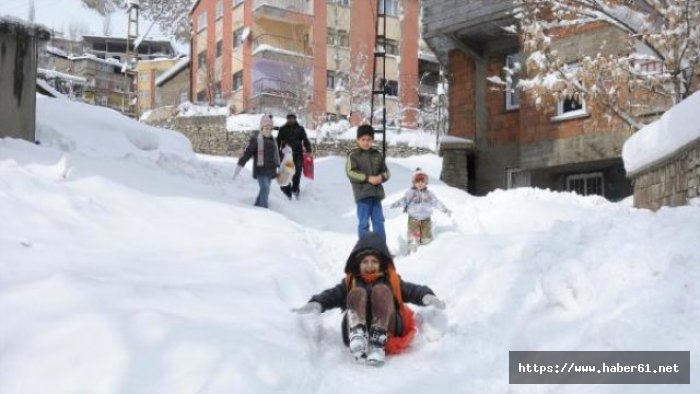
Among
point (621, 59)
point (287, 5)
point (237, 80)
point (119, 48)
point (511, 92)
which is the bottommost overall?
point (621, 59)

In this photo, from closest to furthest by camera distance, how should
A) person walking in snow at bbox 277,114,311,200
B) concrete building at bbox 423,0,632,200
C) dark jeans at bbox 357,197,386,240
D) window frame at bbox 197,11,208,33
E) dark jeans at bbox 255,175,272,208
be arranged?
dark jeans at bbox 357,197,386,240 < dark jeans at bbox 255,175,272,208 < person walking in snow at bbox 277,114,311,200 < concrete building at bbox 423,0,632,200 < window frame at bbox 197,11,208,33

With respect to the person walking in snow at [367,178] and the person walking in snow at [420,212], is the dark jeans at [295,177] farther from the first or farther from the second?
the person walking in snow at [367,178]

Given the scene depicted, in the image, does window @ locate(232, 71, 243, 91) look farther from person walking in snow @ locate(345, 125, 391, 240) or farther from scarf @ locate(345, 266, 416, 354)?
scarf @ locate(345, 266, 416, 354)

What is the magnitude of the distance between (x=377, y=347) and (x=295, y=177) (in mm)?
10132

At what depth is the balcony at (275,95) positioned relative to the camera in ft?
118

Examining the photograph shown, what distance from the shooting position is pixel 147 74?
6241cm

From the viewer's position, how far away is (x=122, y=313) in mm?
4309

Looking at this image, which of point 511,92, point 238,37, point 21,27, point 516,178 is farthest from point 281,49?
point 21,27

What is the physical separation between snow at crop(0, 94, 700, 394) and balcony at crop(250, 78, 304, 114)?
87.3 ft

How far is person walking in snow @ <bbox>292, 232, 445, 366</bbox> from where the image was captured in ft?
14.8

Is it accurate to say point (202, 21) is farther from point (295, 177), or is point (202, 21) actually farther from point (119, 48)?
point (119, 48)

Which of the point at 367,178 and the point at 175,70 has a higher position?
the point at 175,70

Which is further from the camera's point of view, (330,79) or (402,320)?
(330,79)

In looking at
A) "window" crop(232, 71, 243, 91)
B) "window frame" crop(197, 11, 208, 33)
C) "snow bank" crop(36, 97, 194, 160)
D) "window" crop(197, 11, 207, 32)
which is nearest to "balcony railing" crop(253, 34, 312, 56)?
"window" crop(232, 71, 243, 91)
